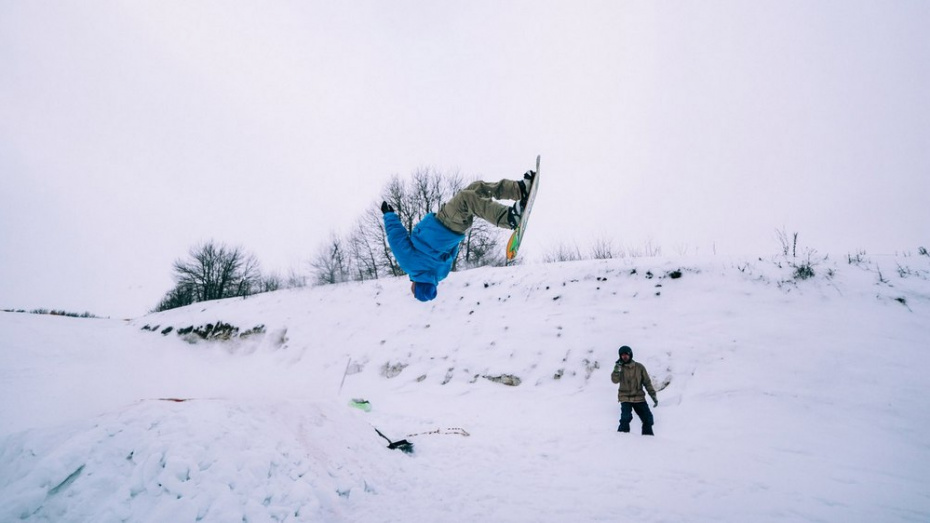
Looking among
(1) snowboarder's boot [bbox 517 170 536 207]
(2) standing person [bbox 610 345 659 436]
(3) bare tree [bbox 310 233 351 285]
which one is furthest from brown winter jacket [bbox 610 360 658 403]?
(3) bare tree [bbox 310 233 351 285]

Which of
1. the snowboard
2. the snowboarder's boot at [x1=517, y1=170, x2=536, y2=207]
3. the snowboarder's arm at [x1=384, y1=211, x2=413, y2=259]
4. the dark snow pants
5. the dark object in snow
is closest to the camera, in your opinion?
the snowboarder's boot at [x1=517, y1=170, x2=536, y2=207]

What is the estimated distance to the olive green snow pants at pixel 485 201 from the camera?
4.56 meters

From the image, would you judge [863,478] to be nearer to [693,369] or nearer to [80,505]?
[693,369]

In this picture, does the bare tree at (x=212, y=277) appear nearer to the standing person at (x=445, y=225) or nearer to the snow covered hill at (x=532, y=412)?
the snow covered hill at (x=532, y=412)

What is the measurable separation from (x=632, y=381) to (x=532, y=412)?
2.34 metres

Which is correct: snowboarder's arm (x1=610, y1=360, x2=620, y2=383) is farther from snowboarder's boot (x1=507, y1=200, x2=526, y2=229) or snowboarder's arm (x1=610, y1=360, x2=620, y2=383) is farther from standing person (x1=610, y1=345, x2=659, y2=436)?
snowboarder's boot (x1=507, y1=200, x2=526, y2=229)

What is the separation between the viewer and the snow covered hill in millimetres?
2965

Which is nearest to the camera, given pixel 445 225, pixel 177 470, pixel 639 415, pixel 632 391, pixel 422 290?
pixel 177 470

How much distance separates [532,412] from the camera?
7.14 m

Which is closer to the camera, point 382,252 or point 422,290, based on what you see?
point 422,290

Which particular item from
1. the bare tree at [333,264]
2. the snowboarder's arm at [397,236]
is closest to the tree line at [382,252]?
the bare tree at [333,264]

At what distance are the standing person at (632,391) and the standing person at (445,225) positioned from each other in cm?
337

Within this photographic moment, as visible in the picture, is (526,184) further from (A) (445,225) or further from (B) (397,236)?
(B) (397,236)

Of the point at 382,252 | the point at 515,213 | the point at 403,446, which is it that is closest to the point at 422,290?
the point at 515,213
